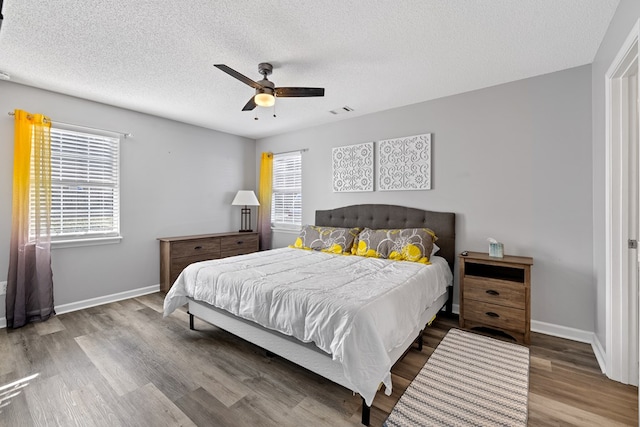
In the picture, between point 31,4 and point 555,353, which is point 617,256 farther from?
point 31,4

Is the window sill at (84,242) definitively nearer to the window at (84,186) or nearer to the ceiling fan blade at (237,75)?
the window at (84,186)

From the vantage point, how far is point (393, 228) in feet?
12.0

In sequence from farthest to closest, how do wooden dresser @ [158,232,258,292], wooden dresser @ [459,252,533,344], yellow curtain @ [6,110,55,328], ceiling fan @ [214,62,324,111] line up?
1. wooden dresser @ [158,232,258,292]
2. yellow curtain @ [6,110,55,328]
3. wooden dresser @ [459,252,533,344]
4. ceiling fan @ [214,62,324,111]

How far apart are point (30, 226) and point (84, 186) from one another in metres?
0.68

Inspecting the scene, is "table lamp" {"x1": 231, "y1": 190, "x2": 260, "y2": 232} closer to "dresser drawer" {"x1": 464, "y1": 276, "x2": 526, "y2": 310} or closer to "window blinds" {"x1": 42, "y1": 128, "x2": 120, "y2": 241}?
"window blinds" {"x1": 42, "y1": 128, "x2": 120, "y2": 241}

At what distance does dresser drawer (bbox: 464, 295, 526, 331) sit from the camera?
2529 mm

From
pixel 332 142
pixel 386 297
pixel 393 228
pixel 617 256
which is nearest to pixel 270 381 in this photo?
pixel 386 297

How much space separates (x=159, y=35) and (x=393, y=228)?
309 cm

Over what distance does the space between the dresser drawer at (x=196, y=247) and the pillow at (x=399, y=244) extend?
7.48 ft

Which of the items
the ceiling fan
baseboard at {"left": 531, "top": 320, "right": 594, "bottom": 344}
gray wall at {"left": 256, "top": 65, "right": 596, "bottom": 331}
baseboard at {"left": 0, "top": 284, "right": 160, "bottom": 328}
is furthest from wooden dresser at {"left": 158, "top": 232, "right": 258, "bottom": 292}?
baseboard at {"left": 531, "top": 320, "right": 594, "bottom": 344}

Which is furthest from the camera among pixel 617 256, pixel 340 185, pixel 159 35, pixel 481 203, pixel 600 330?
pixel 340 185

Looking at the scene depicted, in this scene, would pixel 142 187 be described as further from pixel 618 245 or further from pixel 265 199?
pixel 618 245

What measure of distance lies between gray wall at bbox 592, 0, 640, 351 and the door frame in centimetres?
20

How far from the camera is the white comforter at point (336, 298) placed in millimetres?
1599
